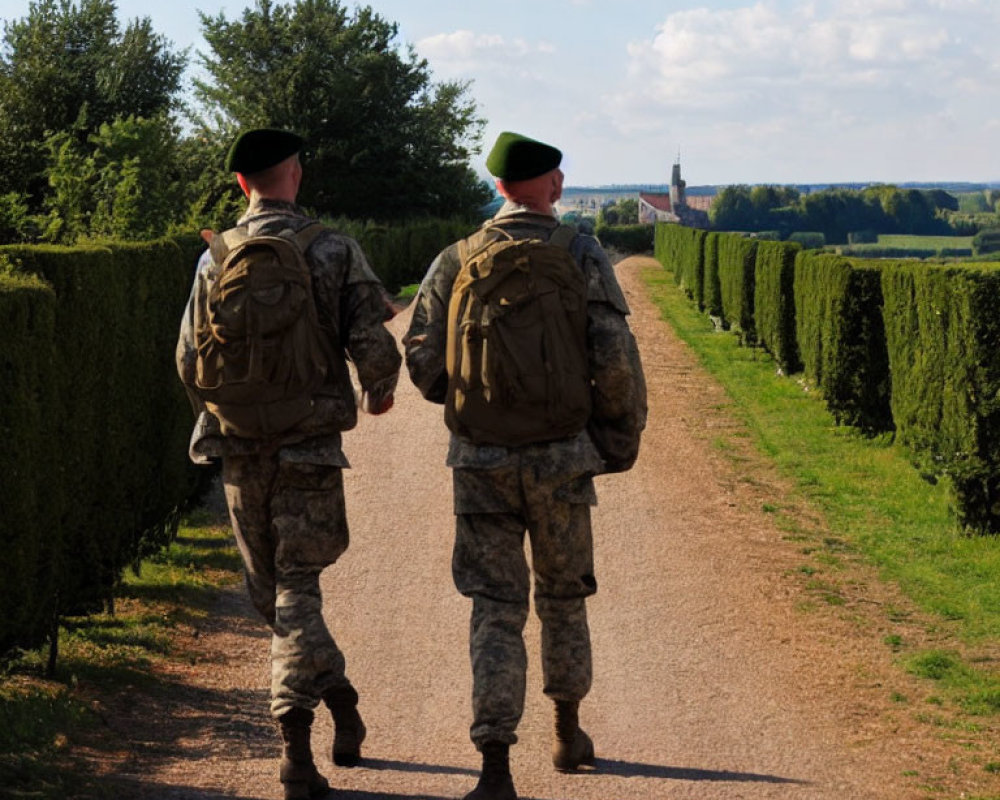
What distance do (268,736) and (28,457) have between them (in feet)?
5.09

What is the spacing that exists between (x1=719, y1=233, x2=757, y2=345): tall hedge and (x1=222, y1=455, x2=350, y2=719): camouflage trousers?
799 inches

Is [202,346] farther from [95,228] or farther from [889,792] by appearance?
[95,228]

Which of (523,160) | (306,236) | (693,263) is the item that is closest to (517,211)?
(523,160)

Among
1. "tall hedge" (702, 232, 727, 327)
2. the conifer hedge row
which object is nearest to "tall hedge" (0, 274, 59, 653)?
the conifer hedge row

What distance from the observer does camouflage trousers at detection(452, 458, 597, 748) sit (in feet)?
17.6

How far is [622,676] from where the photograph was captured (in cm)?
723

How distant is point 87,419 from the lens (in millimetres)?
7543

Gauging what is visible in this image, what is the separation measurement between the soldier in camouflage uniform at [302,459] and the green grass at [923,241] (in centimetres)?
8848

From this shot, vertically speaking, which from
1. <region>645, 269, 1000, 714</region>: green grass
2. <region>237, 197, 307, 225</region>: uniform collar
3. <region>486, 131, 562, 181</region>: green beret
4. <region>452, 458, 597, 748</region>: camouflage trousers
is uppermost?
<region>486, 131, 562, 181</region>: green beret

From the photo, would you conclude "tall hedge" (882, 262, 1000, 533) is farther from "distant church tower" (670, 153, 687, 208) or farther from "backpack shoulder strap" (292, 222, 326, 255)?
"distant church tower" (670, 153, 687, 208)

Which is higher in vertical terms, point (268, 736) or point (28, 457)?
point (28, 457)

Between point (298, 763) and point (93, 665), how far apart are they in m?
2.44

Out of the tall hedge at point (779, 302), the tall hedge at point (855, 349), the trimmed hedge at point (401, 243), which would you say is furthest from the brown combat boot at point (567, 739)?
the trimmed hedge at point (401, 243)

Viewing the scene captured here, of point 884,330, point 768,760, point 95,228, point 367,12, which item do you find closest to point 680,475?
point 884,330
